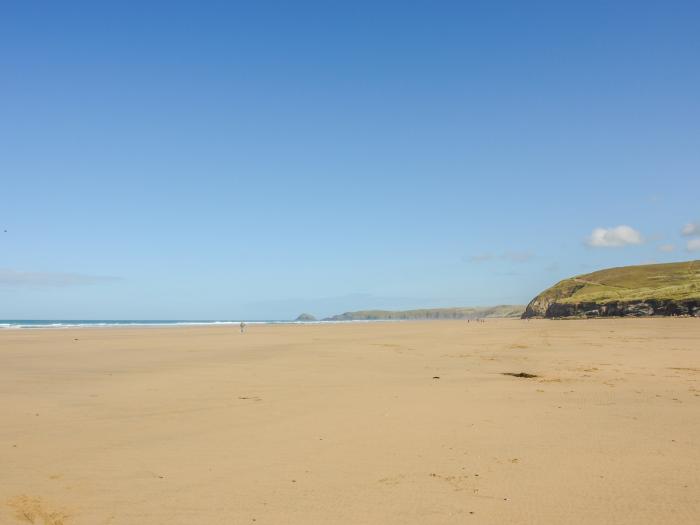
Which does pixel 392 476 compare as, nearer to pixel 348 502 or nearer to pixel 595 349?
pixel 348 502

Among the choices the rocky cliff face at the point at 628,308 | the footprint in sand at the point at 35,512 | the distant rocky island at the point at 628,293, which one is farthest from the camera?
the distant rocky island at the point at 628,293

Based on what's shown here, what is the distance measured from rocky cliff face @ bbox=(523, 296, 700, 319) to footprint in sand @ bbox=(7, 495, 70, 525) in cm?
6362

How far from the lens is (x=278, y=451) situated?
6.46 m

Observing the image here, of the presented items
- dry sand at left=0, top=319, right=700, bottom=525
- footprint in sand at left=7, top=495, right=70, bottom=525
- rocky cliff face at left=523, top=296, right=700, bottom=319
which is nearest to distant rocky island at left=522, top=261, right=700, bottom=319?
rocky cliff face at left=523, top=296, right=700, bottom=319

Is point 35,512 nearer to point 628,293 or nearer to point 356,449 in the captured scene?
point 356,449

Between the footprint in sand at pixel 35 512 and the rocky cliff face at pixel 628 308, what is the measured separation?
209 feet

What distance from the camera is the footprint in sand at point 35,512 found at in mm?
4551

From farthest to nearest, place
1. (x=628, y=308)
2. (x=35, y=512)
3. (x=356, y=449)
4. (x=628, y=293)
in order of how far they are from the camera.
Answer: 1. (x=628, y=293)
2. (x=628, y=308)
3. (x=356, y=449)
4. (x=35, y=512)

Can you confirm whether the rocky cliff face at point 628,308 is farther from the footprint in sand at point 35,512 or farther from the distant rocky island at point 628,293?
the footprint in sand at point 35,512

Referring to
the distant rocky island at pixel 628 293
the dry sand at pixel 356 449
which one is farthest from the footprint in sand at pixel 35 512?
the distant rocky island at pixel 628 293

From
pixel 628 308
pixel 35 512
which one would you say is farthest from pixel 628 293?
pixel 35 512

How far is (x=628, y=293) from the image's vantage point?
239ft

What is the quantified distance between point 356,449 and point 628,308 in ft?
219

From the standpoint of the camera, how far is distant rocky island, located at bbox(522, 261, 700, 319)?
59.1 m
